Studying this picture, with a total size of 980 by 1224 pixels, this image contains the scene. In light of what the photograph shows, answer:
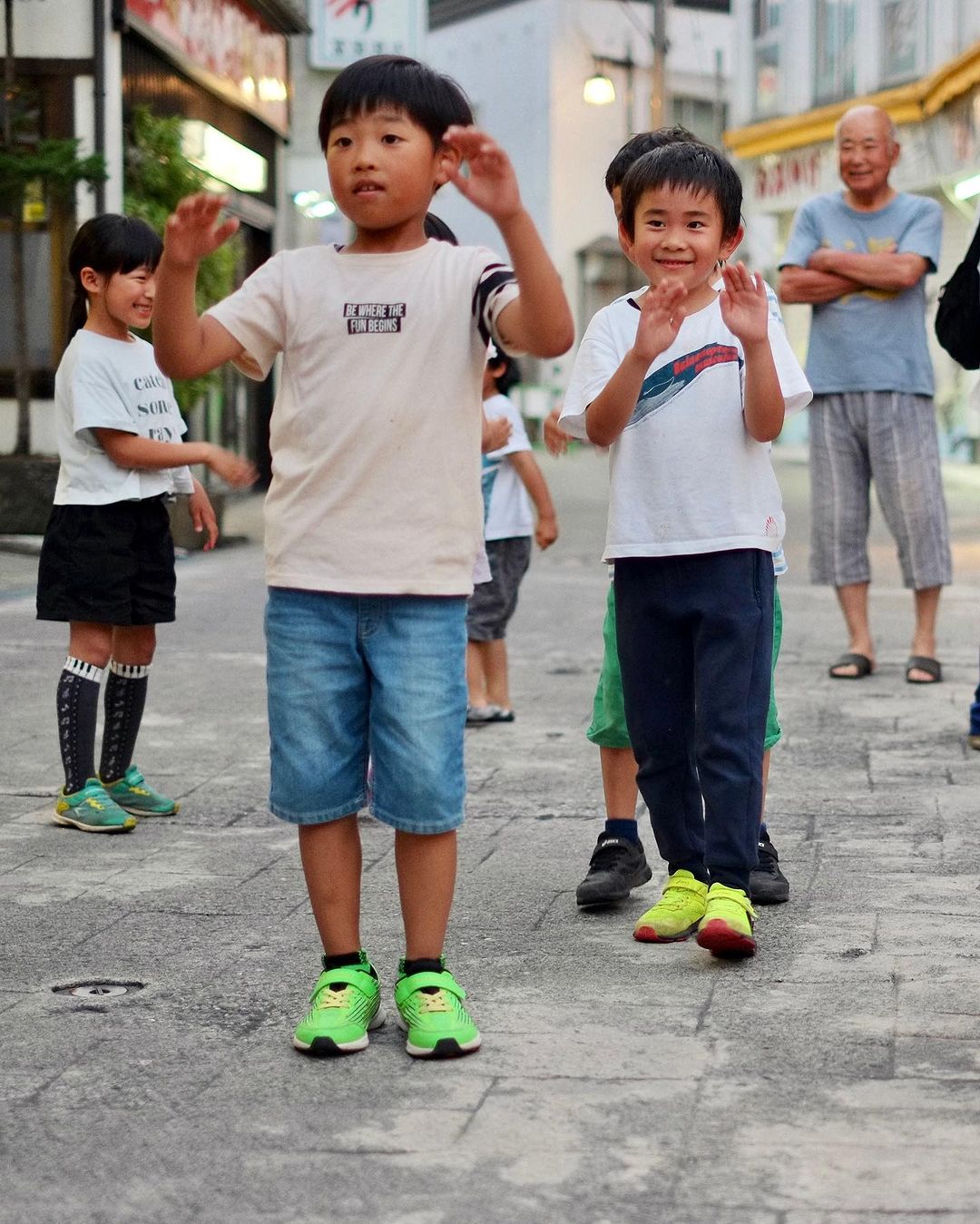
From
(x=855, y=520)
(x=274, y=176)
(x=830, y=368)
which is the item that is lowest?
(x=855, y=520)

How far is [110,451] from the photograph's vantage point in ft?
16.2

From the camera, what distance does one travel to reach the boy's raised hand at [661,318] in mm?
3383

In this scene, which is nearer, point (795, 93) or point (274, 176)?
point (274, 176)

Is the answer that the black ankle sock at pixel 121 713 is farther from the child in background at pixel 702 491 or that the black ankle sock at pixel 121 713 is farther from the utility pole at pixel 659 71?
the utility pole at pixel 659 71

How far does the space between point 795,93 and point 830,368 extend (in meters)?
22.4

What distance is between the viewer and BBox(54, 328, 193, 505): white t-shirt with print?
4.92 m

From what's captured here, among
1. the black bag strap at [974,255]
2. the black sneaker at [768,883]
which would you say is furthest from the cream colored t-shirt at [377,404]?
the black bag strap at [974,255]

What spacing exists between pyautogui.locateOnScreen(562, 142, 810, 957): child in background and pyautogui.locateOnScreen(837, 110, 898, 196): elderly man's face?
12.1 ft

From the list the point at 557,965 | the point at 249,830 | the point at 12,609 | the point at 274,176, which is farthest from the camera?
the point at 274,176

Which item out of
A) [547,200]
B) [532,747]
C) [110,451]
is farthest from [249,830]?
[547,200]

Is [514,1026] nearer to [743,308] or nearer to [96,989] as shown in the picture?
[96,989]

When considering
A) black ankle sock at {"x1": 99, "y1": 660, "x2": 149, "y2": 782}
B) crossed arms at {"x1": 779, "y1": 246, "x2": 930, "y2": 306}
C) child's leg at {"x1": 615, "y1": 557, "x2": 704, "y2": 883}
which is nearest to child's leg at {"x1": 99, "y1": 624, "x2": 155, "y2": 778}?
black ankle sock at {"x1": 99, "y1": 660, "x2": 149, "y2": 782}

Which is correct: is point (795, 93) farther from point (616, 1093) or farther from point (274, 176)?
point (616, 1093)

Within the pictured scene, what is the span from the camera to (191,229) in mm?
3078
